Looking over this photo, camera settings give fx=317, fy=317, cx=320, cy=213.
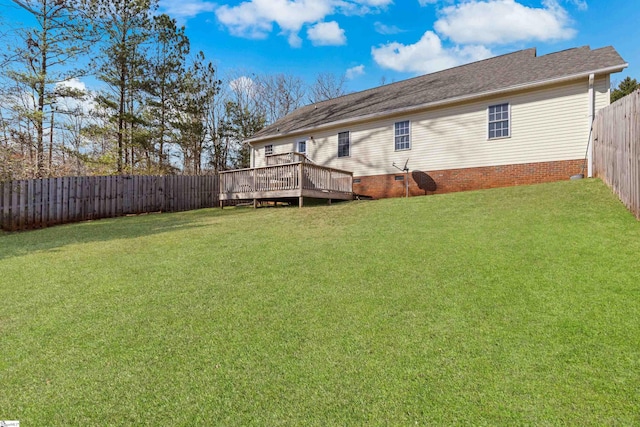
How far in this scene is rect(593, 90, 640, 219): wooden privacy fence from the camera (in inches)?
196

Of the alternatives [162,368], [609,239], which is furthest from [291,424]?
[609,239]

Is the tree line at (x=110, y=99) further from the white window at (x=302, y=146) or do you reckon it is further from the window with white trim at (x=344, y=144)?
the window with white trim at (x=344, y=144)

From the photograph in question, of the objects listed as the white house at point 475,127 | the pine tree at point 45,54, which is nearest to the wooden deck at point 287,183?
the white house at point 475,127

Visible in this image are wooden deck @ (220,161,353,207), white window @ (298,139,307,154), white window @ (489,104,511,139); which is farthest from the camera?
white window @ (298,139,307,154)

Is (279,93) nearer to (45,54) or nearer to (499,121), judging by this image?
(45,54)

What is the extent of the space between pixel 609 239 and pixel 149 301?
5887 mm

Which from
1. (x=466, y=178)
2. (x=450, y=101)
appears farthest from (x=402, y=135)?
(x=466, y=178)

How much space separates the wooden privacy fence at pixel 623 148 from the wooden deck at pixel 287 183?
Answer: 7.52 metres

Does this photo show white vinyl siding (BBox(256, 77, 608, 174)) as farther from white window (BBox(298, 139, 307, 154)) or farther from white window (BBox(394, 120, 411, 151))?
white window (BBox(298, 139, 307, 154))

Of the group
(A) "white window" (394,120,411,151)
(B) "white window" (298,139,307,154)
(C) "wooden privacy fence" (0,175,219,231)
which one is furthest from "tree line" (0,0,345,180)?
(A) "white window" (394,120,411,151)

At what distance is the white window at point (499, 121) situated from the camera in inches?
432

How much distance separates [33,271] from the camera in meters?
4.63

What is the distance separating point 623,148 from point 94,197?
15.1 meters

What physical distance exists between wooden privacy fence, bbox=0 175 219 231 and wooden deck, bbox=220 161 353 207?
3.04 metres
